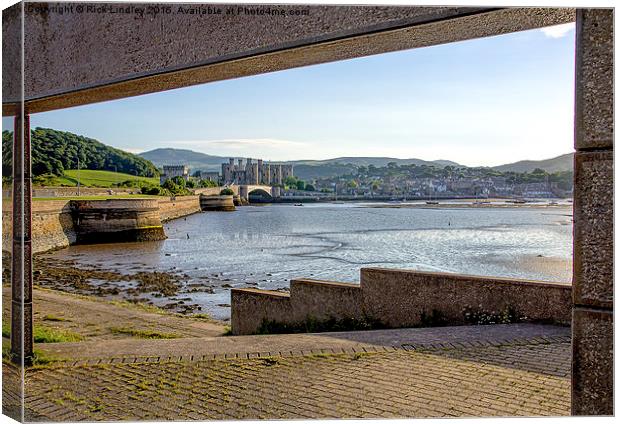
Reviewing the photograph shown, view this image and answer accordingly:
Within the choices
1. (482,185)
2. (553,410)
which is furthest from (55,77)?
(482,185)

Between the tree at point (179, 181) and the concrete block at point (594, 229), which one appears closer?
the concrete block at point (594, 229)

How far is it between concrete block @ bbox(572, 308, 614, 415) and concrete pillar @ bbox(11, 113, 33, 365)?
3167 mm

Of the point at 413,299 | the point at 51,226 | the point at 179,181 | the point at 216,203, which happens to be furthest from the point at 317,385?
the point at 216,203

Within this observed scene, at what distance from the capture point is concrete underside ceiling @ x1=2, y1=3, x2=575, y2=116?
111 inches

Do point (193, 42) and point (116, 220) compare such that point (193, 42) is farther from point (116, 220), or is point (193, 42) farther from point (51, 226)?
point (116, 220)

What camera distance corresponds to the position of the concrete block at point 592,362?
2.53 meters

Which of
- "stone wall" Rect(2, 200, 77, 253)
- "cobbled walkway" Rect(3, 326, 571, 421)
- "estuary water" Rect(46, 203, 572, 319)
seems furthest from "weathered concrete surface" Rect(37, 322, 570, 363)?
"stone wall" Rect(2, 200, 77, 253)

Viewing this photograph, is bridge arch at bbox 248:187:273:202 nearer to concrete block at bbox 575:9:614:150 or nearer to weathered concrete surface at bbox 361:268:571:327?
weathered concrete surface at bbox 361:268:571:327

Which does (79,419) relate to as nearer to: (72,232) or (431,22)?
(431,22)

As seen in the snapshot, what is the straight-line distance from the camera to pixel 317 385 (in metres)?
3.72

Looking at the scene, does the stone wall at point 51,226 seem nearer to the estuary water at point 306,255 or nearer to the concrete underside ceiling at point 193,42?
Answer: the estuary water at point 306,255

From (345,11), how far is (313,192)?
69.4 metres

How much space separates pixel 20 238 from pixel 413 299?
352cm

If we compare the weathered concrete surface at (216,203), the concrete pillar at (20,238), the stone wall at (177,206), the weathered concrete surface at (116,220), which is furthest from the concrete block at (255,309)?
the weathered concrete surface at (216,203)
